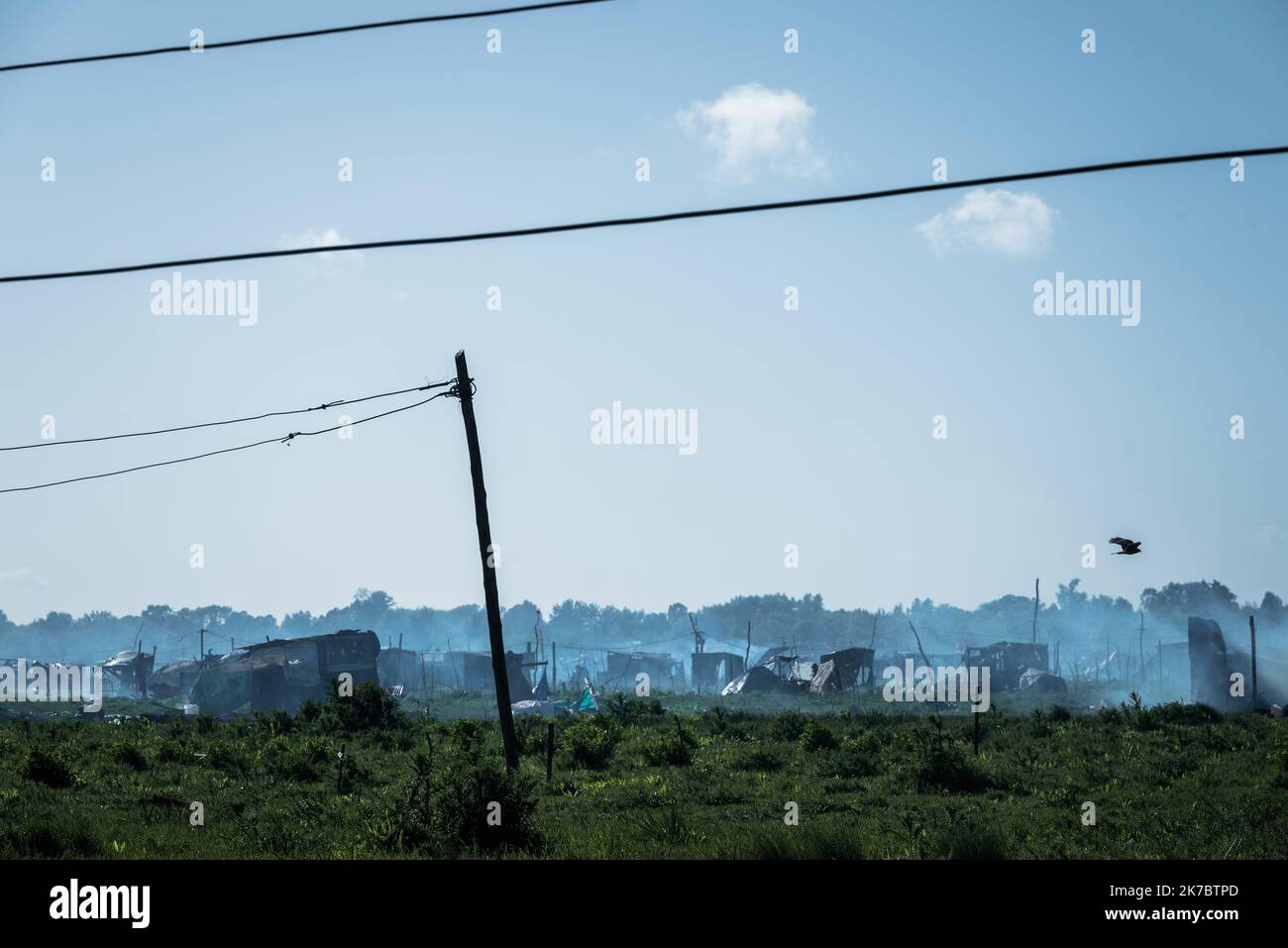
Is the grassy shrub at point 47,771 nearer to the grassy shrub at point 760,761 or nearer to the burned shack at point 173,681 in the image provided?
the grassy shrub at point 760,761

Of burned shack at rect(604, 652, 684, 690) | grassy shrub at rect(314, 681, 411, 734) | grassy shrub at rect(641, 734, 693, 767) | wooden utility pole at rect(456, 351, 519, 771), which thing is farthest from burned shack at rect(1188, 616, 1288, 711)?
burned shack at rect(604, 652, 684, 690)

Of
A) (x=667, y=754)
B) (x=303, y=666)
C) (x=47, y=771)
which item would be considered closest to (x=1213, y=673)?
(x=667, y=754)

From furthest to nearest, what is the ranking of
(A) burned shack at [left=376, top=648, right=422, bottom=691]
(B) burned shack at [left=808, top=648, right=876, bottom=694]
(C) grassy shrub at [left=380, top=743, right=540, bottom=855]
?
(A) burned shack at [left=376, top=648, right=422, bottom=691] < (B) burned shack at [left=808, top=648, right=876, bottom=694] < (C) grassy shrub at [left=380, top=743, right=540, bottom=855]

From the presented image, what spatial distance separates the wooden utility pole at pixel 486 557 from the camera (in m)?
18.6

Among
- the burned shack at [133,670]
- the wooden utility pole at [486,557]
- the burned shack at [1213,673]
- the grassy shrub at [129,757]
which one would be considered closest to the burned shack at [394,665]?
the burned shack at [133,670]

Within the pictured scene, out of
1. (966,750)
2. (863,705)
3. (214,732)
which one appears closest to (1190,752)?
(966,750)

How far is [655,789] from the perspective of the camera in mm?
20297

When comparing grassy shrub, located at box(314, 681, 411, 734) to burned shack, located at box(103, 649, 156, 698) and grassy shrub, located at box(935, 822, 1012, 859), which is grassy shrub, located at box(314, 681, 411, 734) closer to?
grassy shrub, located at box(935, 822, 1012, 859)

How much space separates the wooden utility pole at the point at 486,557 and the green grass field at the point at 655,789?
59.2 inches

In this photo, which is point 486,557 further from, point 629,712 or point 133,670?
point 133,670

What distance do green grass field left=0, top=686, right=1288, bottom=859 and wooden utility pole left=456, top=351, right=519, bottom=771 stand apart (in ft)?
4.93

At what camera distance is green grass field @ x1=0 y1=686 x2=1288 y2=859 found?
1383 centimetres
